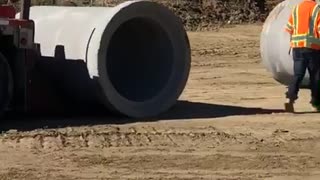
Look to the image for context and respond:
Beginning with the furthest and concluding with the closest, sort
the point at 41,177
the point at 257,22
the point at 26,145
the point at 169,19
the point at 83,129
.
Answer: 1. the point at 257,22
2. the point at 169,19
3. the point at 83,129
4. the point at 26,145
5. the point at 41,177

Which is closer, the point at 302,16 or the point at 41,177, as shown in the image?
the point at 41,177

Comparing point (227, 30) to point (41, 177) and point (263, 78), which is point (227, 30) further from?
point (41, 177)

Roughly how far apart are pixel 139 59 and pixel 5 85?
2783 mm

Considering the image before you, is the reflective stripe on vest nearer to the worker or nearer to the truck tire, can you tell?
the worker

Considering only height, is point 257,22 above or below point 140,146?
below

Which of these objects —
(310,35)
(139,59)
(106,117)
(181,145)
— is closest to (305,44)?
(310,35)

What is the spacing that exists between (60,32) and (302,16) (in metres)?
3.25

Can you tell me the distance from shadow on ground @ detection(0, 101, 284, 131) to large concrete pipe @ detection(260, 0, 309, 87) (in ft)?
5.56

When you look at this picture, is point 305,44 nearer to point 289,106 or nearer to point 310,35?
point 310,35

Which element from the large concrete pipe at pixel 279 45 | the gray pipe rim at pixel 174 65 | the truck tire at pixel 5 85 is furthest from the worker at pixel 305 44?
the truck tire at pixel 5 85

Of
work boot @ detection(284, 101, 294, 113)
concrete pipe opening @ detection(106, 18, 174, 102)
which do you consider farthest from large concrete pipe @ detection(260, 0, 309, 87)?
concrete pipe opening @ detection(106, 18, 174, 102)

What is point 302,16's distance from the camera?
1313cm

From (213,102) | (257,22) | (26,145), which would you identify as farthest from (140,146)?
(257,22)

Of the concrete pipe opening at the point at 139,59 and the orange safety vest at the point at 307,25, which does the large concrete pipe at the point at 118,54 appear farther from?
the orange safety vest at the point at 307,25
